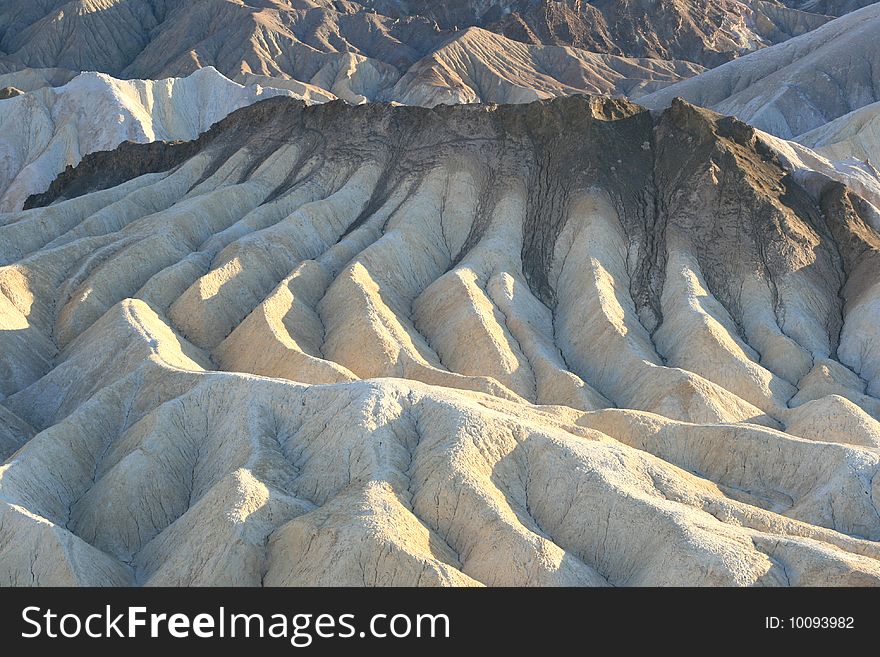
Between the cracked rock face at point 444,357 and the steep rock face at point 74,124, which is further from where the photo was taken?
the steep rock face at point 74,124

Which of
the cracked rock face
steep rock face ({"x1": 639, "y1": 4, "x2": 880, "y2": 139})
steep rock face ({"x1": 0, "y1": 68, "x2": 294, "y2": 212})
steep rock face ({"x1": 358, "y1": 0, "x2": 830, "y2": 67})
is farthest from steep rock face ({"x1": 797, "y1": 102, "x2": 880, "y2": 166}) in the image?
steep rock face ({"x1": 358, "y1": 0, "x2": 830, "y2": 67})

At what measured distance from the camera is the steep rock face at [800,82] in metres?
115

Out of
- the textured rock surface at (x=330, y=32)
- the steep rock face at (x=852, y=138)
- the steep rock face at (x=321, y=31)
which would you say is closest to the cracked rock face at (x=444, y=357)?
the steep rock face at (x=852, y=138)

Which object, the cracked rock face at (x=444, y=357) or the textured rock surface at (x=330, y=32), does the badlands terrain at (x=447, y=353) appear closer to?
the cracked rock face at (x=444, y=357)

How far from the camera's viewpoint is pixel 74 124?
352ft

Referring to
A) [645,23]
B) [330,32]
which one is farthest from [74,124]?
[645,23]

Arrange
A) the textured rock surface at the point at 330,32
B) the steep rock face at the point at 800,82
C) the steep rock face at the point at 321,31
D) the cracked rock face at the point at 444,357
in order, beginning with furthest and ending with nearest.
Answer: the steep rock face at the point at 321,31
the textured rock surface at the point at 330,32
the steep rock face at the point at 800,82
the cracked rock face at the point at 444,357

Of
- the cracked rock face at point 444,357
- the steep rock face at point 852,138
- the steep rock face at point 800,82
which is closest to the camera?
the cracked rock face at point 444,357

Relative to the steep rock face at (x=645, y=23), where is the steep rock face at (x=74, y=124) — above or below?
above

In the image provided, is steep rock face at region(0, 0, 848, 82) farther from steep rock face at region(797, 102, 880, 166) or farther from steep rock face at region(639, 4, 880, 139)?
steep rock face at region(797, 102, 880, 166)

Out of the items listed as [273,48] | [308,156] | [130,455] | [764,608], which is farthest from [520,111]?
[273,48]

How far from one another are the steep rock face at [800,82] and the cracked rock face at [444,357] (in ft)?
180

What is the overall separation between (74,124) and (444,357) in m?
71.8

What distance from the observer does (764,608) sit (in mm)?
25062
